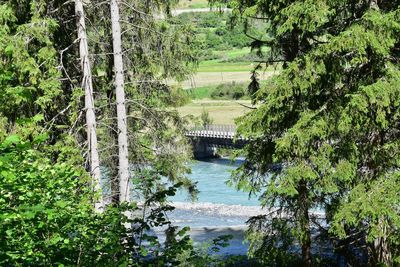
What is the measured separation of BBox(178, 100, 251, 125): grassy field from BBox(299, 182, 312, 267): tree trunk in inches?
1551

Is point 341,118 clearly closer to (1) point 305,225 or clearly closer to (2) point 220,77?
(1) point 305,225

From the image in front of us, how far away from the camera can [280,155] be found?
9.20 metres

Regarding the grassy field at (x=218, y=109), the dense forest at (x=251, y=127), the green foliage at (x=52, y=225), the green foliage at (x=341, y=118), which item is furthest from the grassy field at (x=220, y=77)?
the green foliage at (x=52, y=225)

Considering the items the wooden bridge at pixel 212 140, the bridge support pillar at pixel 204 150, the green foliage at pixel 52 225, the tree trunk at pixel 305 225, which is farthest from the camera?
the bridge support pillar at pixel 204 150

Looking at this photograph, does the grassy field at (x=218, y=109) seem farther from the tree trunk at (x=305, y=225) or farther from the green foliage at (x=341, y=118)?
the green foliage at (x=341, y=118)

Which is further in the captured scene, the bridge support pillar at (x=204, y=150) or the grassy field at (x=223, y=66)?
the grassy field at (x=223, y=66)

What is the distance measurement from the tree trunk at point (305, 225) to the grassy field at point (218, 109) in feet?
129

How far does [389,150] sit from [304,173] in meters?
1.37

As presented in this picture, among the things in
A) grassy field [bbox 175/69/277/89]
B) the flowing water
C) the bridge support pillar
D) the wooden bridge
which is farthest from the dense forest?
grassy field [bbox 175/69/277/89]

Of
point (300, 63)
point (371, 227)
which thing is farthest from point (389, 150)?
point (300, 63)

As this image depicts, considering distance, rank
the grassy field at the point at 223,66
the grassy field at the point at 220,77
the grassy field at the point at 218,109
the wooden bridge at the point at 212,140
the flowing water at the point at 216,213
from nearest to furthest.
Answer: the flowing water at the point at 216,213 → the wooden bridge at the point at 212,140 → the grassy field at the point at 218,109 → the grassy field at the point at 220,77 → the grassy field at the point at 223,66

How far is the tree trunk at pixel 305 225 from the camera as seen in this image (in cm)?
1008

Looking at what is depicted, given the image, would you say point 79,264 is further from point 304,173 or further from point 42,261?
point 304,173

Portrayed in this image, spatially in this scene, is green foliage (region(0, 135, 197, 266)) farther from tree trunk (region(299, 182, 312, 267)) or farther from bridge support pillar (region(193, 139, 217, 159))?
bridge support pillar (region(193, 139, 217, 159))
